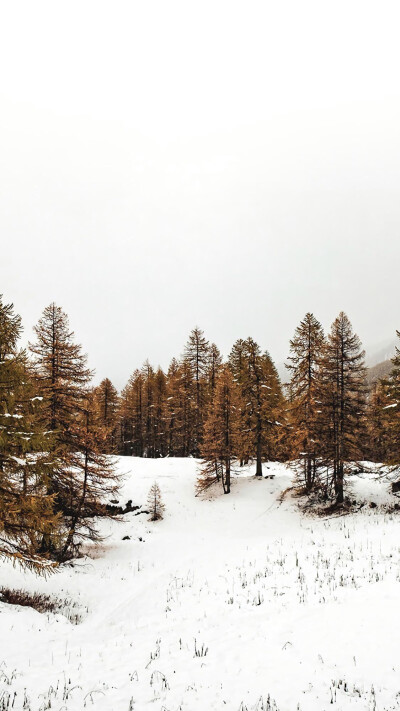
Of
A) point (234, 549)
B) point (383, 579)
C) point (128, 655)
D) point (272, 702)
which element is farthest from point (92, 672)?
point (234, 549)

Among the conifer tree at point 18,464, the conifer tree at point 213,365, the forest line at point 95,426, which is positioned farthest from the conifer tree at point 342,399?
the conifer tree at point 213,365

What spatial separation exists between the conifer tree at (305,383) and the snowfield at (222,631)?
23.7 feet

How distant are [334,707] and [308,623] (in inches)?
106

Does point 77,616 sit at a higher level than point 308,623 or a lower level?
lower

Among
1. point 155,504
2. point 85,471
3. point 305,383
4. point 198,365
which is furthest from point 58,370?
point 198,365

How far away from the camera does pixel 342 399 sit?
74.7 ft

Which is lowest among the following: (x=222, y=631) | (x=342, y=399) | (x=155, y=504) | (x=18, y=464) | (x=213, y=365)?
(x=155, y=504)

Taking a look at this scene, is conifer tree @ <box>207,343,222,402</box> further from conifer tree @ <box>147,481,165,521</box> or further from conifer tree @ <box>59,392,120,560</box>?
conifer tree @ <box>59,392,120,560</box>

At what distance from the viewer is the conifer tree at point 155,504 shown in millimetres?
25634

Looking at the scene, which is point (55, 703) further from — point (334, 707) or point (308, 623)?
point (308, 623)

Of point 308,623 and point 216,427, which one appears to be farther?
point 216,427

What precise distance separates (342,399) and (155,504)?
15.4m

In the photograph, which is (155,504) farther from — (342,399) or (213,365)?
(213,365)

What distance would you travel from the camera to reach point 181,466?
3512 cm
